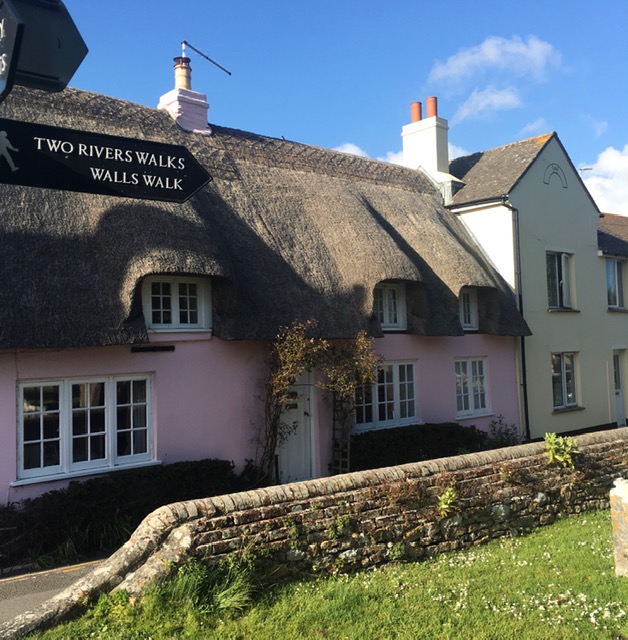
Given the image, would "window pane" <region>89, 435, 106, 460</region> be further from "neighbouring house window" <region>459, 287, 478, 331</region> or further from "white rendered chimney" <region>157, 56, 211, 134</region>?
"neighbouring house window" <region>459, 287, 478, 331</region>

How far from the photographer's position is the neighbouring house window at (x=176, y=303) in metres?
9.91

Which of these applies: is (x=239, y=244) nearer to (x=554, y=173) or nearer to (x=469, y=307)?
(x=469, y=307)

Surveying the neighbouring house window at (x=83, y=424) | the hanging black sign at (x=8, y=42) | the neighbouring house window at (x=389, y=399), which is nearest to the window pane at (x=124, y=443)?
the neighbouring house window at (x=83, y=424)

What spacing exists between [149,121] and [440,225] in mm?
7216

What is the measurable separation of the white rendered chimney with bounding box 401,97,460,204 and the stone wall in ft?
33.6

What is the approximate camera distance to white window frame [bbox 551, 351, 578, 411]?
56.4 feet

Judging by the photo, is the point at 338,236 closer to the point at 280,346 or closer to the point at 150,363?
the point at 280,346

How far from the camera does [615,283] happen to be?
1975 centimetres

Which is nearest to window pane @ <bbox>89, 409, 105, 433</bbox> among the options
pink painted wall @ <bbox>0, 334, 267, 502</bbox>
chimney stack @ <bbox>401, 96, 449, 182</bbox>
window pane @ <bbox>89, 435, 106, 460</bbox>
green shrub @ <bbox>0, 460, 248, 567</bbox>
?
window pane @ <bbox>89, 435, 106, 460</bbox>

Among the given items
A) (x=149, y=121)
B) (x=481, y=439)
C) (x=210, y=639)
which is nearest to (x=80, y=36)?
(x=210, y=639)

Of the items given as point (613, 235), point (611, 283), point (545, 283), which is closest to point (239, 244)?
point (545, 283)

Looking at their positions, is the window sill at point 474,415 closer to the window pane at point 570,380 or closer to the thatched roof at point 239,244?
the thatched roof at point 239,244

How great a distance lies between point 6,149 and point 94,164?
1009mm

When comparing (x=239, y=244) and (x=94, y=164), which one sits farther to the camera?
(x=239, y=244)
